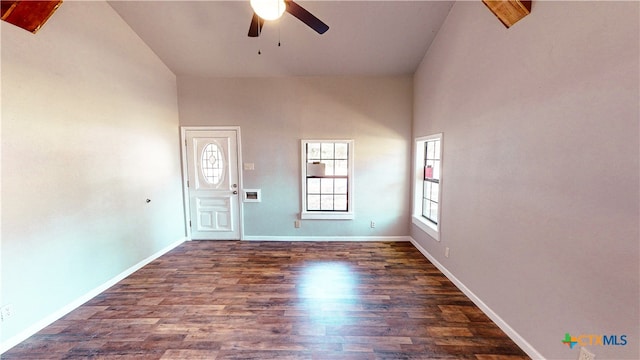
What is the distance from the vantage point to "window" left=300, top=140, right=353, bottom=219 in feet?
14.4

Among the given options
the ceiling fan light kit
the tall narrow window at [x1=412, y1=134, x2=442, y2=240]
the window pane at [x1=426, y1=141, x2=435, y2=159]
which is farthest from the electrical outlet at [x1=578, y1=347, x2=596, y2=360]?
the ceiling fan light kit

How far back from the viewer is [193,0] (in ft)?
9.80

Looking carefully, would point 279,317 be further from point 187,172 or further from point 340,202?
point 187,172

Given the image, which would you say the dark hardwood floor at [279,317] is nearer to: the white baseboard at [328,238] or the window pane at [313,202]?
the white baseboard at [328,238]

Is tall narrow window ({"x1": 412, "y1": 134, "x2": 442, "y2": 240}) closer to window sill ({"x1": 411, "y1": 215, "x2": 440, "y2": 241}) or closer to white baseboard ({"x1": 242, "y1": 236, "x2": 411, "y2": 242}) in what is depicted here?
window sill ({"x1": 411, "y1": 215, "x2": 440, "y2": 241})

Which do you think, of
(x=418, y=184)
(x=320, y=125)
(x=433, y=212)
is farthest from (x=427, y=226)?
(x=320, y=125)

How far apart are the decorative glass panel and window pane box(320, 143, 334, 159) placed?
1.78 metres

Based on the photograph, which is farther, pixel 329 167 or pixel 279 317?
pixel 329 167

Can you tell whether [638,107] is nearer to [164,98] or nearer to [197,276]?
[197,276]

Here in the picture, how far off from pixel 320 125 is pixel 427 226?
7.75 feet

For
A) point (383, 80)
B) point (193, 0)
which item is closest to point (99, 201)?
point (193, 0)

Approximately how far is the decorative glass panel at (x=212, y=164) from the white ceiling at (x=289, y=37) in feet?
4.25

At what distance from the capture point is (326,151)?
4441mm

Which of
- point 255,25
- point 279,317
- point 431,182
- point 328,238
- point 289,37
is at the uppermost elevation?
point 289,37
